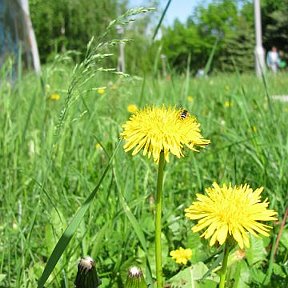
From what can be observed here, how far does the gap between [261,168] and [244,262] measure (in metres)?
0.50

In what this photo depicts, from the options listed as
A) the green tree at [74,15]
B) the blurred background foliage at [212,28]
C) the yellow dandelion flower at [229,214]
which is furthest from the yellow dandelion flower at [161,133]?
the blurred background foliage at [212,28]

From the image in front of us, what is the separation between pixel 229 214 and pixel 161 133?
0.13 metres

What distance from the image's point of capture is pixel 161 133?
2.12ft

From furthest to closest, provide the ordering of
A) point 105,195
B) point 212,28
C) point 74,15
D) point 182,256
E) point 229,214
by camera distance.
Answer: point 212,28, point 74,15, point 105,195, point 182,256, point 229,214

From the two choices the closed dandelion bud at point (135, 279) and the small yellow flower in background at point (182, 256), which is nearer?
the closed dandelion bud at point (135, 279)

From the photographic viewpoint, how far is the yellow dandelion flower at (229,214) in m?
0.57

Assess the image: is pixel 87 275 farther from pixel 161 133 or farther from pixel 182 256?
pixel 182 256

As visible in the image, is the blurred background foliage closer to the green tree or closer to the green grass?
the green tree

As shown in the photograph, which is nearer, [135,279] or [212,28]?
[135,279]

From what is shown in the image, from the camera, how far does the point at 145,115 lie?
2.27 feet

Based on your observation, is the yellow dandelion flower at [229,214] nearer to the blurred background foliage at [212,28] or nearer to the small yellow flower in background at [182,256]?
the small yellow flower in background at [182,256]

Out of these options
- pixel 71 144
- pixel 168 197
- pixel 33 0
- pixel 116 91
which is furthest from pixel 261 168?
pixel 33 0

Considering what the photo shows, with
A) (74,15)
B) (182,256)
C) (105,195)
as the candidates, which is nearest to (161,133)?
(182,256)

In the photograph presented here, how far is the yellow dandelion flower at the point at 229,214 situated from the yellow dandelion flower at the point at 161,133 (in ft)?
0.21
